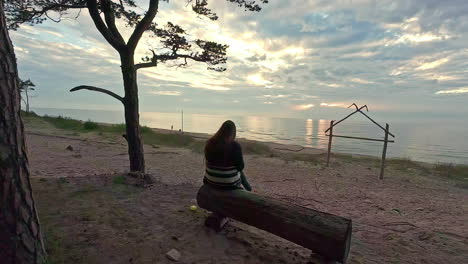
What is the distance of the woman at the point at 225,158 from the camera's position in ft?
10.6

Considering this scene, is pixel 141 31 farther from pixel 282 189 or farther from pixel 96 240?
pixel 282 189

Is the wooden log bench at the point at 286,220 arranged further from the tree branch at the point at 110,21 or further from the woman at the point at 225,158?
the tree branch at the point at 110,21

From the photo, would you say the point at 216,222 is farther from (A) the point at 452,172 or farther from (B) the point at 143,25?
(A) the point at 452,172

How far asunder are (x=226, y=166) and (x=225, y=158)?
5.6 inches

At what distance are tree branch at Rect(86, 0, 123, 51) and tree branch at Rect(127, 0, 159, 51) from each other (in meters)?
0.28

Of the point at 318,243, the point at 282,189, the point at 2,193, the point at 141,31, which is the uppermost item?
the point at 141,31

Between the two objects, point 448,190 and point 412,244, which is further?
point 448,190

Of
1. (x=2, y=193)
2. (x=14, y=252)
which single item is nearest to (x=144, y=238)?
(x=14, y=252)

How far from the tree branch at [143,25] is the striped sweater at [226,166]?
4.27m

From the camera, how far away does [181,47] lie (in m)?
6.81

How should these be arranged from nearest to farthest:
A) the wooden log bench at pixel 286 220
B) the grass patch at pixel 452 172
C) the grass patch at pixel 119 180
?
the wooden log bench at pixel 286 220 < the grass patch at pixel 119 180 < the grass patch at pixel 452 172

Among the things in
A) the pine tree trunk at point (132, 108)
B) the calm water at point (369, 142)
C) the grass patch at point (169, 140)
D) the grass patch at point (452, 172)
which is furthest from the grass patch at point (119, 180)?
the calm water at point (369, 142)

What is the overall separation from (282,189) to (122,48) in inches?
232

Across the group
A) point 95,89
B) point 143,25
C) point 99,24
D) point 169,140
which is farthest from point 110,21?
point 169,140
